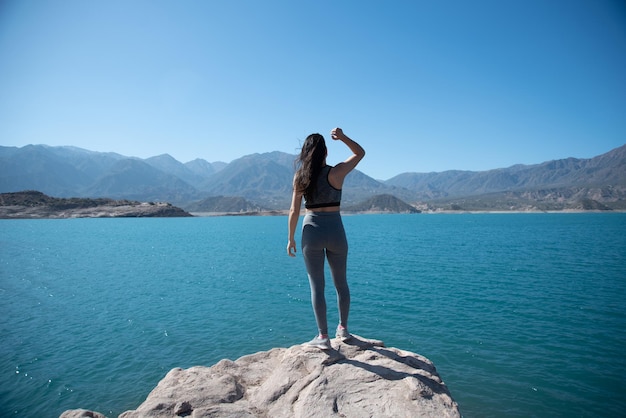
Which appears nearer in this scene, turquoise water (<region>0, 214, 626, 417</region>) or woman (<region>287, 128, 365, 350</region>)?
woman (<region>287, 128, 365, 350</region>)

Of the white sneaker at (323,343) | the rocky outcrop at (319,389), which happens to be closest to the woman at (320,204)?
the white sneaker at (323,343)

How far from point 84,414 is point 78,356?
26.4ft

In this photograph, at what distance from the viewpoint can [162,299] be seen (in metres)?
19.3

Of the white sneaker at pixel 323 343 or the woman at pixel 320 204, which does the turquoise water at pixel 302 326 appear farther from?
the woman at pixel 320 204

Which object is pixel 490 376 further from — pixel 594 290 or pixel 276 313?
pixel 594 290

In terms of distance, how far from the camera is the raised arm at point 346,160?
5191 mm

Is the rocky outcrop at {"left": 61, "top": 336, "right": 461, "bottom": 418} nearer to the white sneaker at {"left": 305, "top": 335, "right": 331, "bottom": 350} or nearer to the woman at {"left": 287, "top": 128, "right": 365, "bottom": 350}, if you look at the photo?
the white sneaker at {"left": 305, "top": 335, "right": 331, "bottom": 350}

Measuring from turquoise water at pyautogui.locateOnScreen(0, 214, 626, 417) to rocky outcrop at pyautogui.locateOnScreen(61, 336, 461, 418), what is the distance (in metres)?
4.87

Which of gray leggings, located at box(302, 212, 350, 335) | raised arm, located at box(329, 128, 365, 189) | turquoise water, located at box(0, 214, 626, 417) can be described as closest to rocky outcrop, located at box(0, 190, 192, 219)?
turquoise water, located at box(0, 214, 626, 417)

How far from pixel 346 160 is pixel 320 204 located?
0.84m

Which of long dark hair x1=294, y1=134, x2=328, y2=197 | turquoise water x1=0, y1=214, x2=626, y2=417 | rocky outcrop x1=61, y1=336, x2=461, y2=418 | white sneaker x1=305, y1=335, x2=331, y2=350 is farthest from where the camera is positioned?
turquoise water x1=0, y1=214, x2=626, y2=417

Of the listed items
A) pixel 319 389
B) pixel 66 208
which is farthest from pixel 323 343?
pixel 66 208

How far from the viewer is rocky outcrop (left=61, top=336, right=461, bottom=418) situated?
4.49 m

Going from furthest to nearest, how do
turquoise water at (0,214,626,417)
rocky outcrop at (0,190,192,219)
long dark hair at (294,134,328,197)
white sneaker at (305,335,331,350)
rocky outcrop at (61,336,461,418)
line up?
rocky outcrop at (0,190,192,219) → turquoise water at (0,214,626,417) → white sneaker at (305,335,331,350) → long dark hair at (294,134,328,197) → rocky outcrop at (61,336,461,418)
